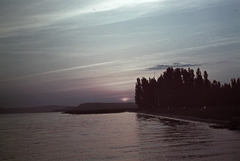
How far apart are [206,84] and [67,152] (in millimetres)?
98077

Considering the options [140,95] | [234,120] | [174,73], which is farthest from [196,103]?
[234,120]

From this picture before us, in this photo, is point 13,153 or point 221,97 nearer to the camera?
point 13,153

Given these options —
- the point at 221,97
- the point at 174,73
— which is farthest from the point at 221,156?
the point at 174,73

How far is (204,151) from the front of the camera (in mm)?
20812

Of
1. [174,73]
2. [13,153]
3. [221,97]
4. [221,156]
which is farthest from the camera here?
[174,73]

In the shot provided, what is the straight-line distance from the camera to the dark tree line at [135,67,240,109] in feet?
361

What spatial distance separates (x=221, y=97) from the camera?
4301 inches

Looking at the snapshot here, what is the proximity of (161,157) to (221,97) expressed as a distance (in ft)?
312

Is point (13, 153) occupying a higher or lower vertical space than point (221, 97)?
lower

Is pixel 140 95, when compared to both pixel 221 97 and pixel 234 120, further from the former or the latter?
pixel 234 120

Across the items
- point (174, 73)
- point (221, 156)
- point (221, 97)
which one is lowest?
point (221, 156)

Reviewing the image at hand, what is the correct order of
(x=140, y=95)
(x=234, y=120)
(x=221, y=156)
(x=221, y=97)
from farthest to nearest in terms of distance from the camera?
(x=140, y=95), (x=221, y=97), (x=234, y=120), (x=221, y=156)

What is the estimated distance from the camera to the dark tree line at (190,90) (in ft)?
361

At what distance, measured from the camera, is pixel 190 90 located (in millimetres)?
112812
